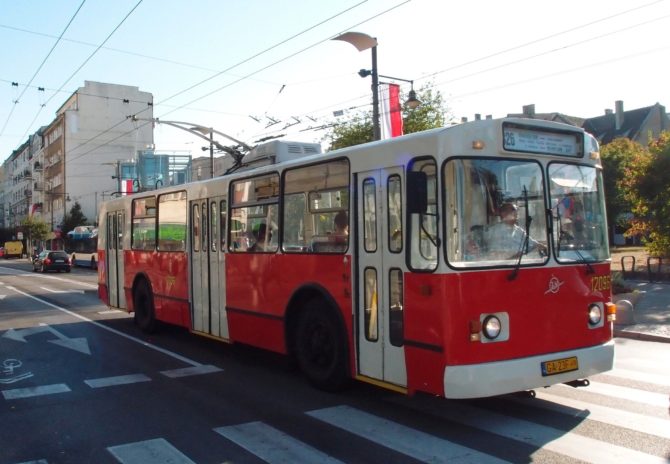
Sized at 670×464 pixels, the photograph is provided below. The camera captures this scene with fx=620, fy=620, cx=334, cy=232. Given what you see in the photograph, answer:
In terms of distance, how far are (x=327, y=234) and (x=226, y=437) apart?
2.59 metres

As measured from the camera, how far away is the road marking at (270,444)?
520 centimetres

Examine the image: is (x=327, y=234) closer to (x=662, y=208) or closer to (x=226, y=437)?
(x=226, y=437)

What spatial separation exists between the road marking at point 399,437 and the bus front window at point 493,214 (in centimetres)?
160

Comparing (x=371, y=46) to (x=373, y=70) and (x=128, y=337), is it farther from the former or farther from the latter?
(x=128, y=337)

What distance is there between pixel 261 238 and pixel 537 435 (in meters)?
4.52

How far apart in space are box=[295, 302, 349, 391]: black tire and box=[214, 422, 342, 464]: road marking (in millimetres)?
1235

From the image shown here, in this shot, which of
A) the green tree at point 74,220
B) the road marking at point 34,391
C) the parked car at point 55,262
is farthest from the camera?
the green tree at point 74,220

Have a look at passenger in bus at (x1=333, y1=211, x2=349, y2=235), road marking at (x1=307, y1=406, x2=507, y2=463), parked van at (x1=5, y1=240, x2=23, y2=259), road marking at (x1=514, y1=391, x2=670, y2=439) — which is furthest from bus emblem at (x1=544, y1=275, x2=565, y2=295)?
parked van at (x1=5, y1=240, x2=23, y2=259)

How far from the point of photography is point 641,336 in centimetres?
1118

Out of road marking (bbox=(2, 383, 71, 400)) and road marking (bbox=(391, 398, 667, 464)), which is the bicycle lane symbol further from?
road marking (bbox=(391, 398, 667, 464))

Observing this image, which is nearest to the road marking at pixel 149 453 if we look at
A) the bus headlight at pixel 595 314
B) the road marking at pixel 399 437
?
the road marking at pixel 399 437

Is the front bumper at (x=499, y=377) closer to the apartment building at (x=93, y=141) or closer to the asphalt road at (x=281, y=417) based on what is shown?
the asphalt road at (x=281, y=417)

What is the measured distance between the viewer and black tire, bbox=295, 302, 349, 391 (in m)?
7.04

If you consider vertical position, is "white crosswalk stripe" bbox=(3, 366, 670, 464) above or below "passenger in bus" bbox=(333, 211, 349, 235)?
below
